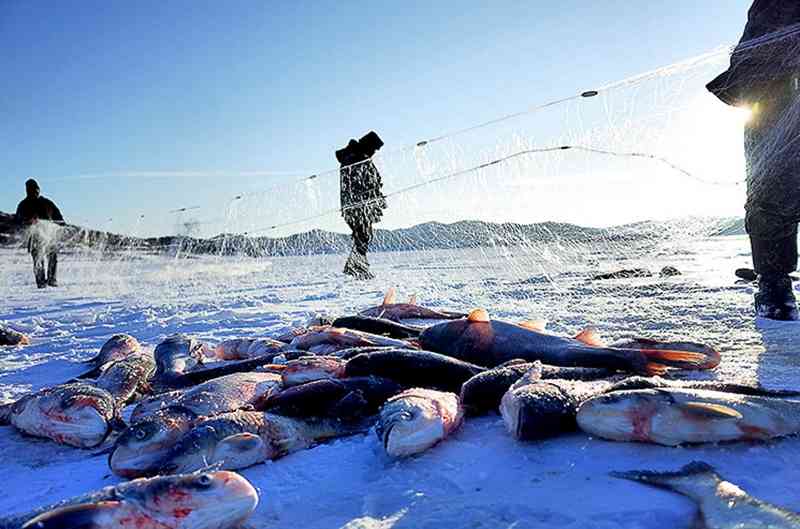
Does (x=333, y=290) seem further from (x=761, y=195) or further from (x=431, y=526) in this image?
(x=431, y=526)

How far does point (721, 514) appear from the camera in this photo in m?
1.86

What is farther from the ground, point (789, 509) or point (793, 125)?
point (793, 125)

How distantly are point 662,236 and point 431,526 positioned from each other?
848cm

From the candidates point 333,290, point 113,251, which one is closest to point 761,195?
point 333,290

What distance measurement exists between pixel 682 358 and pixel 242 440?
3048 millimetres

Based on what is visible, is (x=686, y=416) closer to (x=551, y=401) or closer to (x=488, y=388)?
(x=551, y=401)

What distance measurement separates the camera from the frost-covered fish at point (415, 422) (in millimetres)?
2615

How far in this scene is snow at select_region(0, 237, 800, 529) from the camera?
2.15 metres

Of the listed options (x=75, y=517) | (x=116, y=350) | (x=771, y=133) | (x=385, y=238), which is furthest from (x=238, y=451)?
(x=385, y=238)

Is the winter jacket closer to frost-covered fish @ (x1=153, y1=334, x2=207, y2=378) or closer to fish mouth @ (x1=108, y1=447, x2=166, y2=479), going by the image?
frost-covered fish @ (x1=153, y1=334, x2=207, y2=378)

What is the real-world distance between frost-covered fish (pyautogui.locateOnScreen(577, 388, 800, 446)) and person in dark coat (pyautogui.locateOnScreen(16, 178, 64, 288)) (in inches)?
635

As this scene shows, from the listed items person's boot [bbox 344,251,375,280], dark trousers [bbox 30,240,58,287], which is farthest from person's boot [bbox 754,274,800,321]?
dark trousers [bbox 30,240,58,287]

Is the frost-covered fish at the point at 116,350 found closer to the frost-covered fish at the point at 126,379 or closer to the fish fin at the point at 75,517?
the frost-covered fish at the point at 126,379

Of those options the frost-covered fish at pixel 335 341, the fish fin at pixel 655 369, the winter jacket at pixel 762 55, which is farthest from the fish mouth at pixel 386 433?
the winter jacket at pixel 762 55
